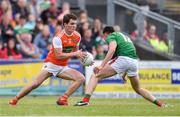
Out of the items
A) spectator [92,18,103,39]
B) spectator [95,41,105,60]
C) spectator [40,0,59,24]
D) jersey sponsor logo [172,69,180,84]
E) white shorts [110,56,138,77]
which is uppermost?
spectator [40,0,59,24]

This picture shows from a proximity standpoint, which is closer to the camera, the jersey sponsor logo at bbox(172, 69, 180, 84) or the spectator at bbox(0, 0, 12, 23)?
the jersey sponsor logo at bbox(172, 69, 180, 84)

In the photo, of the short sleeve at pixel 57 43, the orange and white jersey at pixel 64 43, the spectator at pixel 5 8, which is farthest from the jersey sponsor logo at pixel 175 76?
the short sleeve at pixel 57 43

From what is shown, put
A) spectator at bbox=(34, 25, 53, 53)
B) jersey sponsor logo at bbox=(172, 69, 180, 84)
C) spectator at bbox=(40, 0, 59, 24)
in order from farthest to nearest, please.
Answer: spectator at bbox=(40, 0, 59, 24) → spectator at bbox=(34, 25, 53, 53) → jersey sponsor logo at bbox=(172, 69, 180, 84)

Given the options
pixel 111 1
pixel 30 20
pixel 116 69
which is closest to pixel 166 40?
pixel 111 1

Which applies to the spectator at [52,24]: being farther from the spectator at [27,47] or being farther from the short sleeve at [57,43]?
the short sleeve at [57,43]

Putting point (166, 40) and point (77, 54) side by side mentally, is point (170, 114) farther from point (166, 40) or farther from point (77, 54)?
point (166, 40)

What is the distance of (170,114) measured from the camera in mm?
15859

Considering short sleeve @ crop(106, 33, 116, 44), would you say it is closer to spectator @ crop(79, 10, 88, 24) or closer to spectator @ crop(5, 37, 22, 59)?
spectator @ crop(5, 37, 22, 59)

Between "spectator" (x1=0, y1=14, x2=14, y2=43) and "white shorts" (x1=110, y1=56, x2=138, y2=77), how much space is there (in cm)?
861

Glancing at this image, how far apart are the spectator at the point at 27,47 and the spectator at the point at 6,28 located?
423mm

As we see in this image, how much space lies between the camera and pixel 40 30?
91.4 feet

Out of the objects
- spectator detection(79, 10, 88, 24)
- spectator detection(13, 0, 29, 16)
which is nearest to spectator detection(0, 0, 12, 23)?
spectator detection(13, 0, 29, 16)

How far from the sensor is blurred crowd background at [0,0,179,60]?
27.0m

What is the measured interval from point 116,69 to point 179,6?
43.3ft
